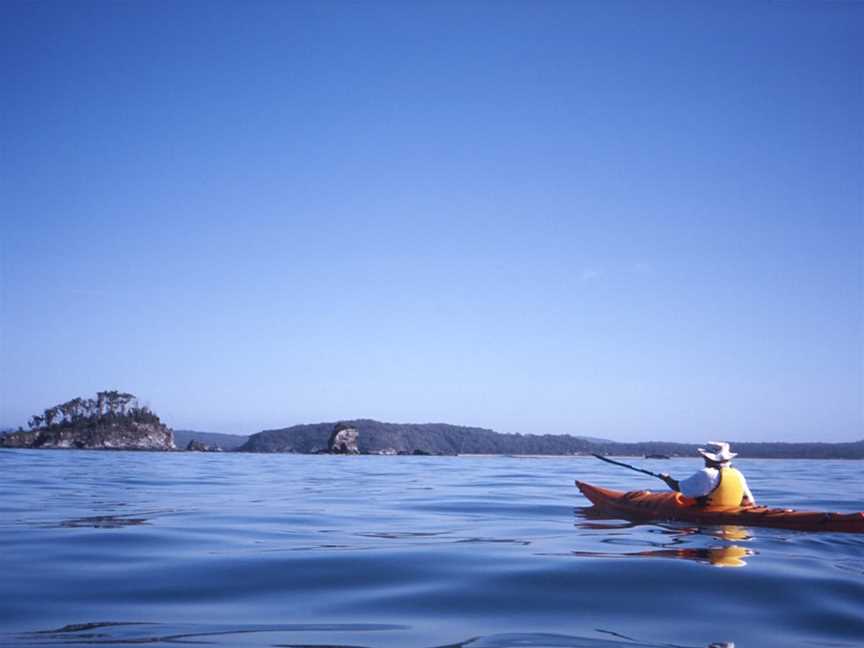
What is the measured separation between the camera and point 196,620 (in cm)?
651

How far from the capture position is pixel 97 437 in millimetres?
155625

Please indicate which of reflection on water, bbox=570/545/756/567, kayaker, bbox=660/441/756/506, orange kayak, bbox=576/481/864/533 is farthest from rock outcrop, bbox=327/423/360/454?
reflection on water, bbox=570/545/756/567

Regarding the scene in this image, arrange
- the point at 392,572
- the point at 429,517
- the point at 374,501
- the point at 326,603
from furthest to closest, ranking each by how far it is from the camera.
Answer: the point at 374,501, the point at 429,517, the point at 392,572, the point at 326,603

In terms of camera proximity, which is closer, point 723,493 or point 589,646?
point 589,646

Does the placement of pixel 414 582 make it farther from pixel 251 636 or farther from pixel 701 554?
pixel 701 554

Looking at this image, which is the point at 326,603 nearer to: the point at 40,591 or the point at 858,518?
the point at 40,591

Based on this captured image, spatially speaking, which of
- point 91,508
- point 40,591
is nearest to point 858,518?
point 40,591

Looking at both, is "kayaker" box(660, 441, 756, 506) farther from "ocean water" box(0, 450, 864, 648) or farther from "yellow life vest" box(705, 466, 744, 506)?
"ocean water" box(0, 450, 864, 648)

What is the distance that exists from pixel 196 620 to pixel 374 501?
47.4 feet

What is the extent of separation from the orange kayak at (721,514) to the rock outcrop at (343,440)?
15903cm

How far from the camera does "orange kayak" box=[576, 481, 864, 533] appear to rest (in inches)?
523

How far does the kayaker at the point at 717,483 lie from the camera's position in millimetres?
14391

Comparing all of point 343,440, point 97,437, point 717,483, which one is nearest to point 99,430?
point 97,437

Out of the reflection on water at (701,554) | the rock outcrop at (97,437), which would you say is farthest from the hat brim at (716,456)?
Result: the rock outcrop at (97,437)
